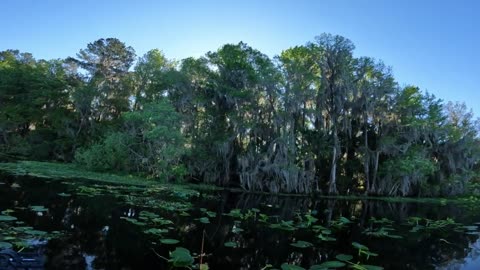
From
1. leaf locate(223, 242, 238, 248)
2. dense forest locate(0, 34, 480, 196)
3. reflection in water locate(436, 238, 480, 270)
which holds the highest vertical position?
dense forest locate(0, 34, 480, 196)

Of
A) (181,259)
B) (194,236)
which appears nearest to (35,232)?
(181,259)

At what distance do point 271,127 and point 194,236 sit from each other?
1976 cm

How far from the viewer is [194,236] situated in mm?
8742

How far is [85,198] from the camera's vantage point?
12289 millimetres

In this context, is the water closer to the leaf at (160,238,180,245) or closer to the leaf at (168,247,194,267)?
the leaf at (160,238,180,245)

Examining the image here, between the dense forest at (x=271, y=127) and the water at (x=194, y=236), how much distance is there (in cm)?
1200

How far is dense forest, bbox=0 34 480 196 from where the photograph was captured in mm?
26469

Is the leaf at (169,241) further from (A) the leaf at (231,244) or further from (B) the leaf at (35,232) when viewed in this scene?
(B) the leaf at (35,232)

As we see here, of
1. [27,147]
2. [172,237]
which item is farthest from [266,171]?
[27,147]

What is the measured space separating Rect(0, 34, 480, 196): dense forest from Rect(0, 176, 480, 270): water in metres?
12.0

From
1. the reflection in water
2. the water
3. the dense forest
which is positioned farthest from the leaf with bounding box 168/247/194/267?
the dense forest

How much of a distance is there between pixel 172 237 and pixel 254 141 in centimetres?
1989

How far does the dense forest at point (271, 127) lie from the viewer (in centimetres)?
2647

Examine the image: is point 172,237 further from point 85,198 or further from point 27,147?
point 27,147
